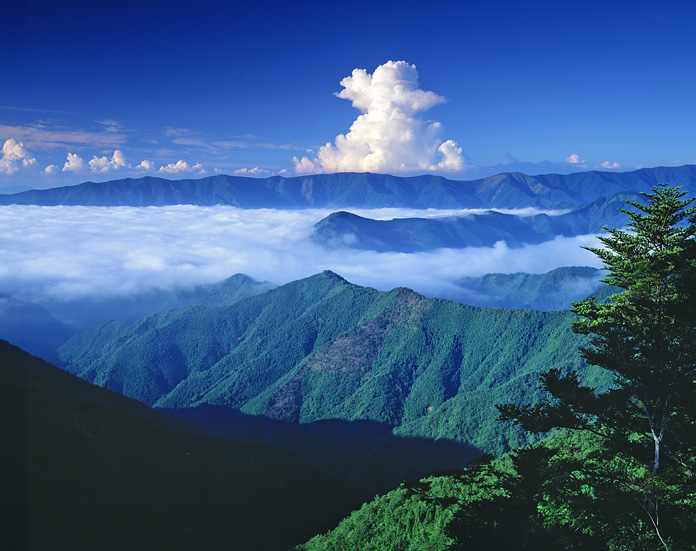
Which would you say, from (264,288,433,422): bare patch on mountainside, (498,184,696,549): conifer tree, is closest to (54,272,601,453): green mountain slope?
(264,288,433,422): bare patch on mountainside

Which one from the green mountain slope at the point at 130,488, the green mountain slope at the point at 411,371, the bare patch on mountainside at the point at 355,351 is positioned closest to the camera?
the green mountain slope at the point at 130,488

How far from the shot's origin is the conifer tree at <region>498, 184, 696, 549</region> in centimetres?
1923

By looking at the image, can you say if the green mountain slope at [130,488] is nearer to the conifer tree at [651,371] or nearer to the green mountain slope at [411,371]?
the conifer tree at [651,371]

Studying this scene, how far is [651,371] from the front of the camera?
67.4 feet

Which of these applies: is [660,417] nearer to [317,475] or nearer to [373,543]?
[373,543]

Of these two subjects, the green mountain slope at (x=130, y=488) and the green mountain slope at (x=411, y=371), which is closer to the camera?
the green mountain slope at (x=130, y=488)

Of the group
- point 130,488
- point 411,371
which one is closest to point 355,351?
point 411,371

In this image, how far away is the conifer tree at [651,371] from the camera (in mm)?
19234

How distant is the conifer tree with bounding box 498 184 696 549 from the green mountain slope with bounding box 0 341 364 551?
56.9m

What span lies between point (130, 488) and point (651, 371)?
6912cm

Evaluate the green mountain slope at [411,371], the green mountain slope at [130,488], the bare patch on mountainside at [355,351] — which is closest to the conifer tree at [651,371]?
the green mountain slope at [130,488]

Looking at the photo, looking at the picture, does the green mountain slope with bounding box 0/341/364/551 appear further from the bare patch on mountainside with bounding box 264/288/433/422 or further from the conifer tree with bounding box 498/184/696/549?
the bare patch on mountainside with bounding box 264/288/433/422

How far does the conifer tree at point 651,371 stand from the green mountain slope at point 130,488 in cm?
5690

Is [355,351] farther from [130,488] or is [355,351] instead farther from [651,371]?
[651,371]
